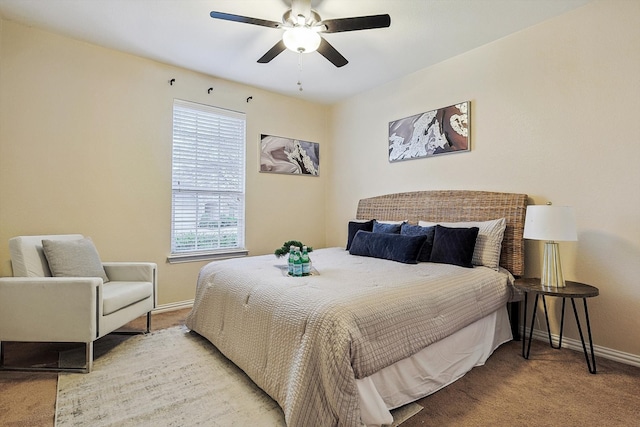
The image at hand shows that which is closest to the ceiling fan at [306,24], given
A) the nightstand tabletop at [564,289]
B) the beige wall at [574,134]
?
the beige wall at [574,134]

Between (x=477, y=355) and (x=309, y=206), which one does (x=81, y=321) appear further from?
(x=309, y=206)

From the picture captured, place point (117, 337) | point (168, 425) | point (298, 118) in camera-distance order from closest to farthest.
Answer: point (168, 425) < point (117, 337) < point (298, 118)

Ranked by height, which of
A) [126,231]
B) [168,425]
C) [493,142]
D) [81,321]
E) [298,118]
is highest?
[298,118]

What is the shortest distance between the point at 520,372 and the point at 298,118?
3.79 m

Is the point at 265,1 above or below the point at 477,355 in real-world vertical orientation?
above

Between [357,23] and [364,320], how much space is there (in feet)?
6.12

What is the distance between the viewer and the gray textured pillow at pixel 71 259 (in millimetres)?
2412

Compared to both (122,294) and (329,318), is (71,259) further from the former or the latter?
(329,318)

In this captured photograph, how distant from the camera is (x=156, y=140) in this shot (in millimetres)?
3396

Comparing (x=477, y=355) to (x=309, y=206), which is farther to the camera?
(x=309, y=206)

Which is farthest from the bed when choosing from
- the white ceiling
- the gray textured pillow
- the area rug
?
the white ceiling

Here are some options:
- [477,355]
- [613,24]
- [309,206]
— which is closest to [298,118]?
[309,206]

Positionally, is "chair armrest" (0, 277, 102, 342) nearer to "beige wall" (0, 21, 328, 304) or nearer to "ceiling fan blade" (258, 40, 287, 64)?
"beige wall" (0, 21, 328, 304)

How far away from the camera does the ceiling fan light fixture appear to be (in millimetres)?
2215
